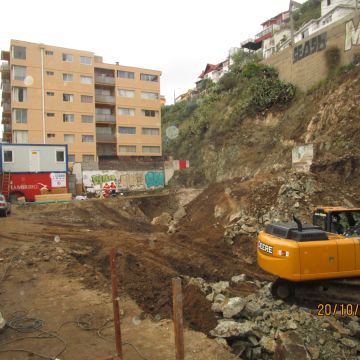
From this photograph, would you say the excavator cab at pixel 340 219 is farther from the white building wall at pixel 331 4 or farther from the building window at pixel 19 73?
the white building wall at pixel 331 4

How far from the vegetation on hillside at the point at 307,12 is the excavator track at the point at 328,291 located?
64.9 m

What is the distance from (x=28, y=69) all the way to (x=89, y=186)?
18.0 m

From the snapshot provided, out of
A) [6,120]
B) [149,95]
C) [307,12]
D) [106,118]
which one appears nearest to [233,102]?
[149,95]

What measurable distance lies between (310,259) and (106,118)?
1843 inches

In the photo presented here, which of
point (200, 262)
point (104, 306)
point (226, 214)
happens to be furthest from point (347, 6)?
point (104, 306)

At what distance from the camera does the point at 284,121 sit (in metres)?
29.7

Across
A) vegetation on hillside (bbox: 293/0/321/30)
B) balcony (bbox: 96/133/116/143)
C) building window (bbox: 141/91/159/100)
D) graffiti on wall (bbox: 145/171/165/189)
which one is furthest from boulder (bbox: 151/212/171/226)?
vegetation on hillside (bbox: 293/0/321/30)

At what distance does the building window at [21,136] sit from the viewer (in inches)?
1761

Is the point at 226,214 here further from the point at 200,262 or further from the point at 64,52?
the point at 64,52

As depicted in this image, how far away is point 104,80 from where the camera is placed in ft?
168

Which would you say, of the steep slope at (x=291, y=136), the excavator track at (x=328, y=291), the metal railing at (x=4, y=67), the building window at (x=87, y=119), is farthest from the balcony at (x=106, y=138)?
the excavator track at (x=328, y=291)

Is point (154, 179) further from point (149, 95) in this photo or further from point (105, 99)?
point (149, 95)

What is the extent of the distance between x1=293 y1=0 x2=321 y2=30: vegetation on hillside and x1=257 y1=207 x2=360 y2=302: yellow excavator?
64587 millimetres
